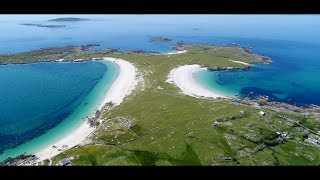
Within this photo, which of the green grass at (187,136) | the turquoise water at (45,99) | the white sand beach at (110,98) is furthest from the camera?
the turquoise water at (45,99)

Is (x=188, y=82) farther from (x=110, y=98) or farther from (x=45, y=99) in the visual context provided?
(x=45, y=99)

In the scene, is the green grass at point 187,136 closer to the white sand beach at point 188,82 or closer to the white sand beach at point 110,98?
the white sand beach at point 110,98

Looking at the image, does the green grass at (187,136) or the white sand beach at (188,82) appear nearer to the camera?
the green grass at (187,136)

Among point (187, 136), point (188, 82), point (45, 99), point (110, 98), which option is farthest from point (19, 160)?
point (188, 82)

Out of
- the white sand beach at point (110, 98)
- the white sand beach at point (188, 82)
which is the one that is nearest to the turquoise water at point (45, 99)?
the white sand beach at point (110, 98)
